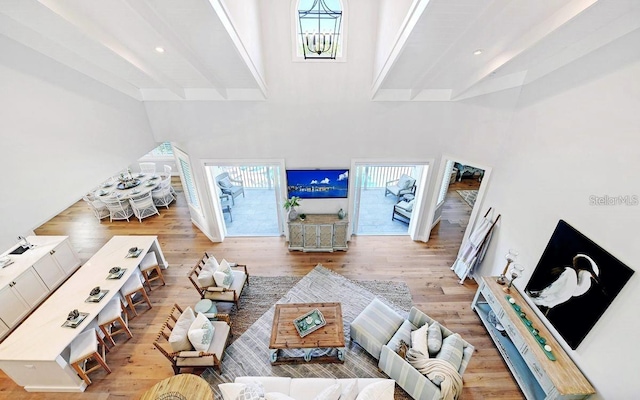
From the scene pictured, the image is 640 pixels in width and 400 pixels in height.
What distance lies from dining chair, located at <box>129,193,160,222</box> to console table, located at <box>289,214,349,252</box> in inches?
165

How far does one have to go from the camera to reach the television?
541 centimetres

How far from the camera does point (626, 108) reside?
2.43 metres

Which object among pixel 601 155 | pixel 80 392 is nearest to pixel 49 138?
pixel 80 392

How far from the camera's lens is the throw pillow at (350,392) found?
2735mm

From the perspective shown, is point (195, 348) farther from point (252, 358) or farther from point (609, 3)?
point (609, 3)

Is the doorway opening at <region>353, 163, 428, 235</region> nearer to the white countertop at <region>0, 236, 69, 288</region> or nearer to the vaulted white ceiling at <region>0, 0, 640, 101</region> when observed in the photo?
the vaulted white ceiling at <region>0, 0, 640, 101</region>

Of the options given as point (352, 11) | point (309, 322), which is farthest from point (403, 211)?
point (352, 11)

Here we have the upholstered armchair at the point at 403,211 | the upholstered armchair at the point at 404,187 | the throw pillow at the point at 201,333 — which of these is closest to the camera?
the throw pillow at the point at 201,333

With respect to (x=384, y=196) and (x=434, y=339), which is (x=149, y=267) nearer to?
(x=434, y=339)

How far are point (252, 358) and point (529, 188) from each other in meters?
4.65

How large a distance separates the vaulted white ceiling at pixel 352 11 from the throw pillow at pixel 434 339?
11.3 ft

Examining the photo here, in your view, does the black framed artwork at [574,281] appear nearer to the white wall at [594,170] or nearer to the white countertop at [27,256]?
the white wall at [594,170]

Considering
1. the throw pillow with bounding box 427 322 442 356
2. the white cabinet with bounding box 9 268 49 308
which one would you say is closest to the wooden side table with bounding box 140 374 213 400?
the throw pillow with bounding box 427 322 442 356

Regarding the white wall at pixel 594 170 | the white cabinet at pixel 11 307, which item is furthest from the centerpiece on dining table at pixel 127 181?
the white wall at pixel 594 170
